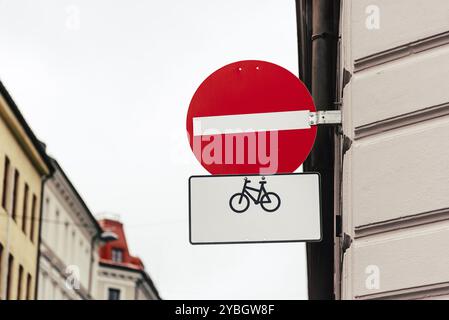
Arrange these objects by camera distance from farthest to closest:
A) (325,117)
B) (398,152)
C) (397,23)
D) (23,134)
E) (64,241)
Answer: (64,241), (23,134), (325,117), (397,23), (398,152)

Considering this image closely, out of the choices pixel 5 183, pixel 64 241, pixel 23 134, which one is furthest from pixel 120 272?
pixel 5 183

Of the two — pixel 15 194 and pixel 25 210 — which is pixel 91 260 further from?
pixel 15 194

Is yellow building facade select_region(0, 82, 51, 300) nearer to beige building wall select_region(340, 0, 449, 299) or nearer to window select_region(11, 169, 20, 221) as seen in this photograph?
window select_region(11, 169, 20, 221)

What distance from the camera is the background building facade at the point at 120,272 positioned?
80.2 meters

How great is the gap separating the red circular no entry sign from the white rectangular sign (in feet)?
0.41

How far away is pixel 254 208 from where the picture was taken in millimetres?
5809

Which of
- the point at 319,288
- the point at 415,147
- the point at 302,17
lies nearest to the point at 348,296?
the point at 415,147

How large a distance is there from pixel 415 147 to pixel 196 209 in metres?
1.06

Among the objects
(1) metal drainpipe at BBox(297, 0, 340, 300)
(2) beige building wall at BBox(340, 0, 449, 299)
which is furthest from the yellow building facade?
(2) beige building wall at BBox(340, 0, 449, 299)

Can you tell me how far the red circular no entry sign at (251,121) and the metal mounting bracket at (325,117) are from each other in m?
0.03

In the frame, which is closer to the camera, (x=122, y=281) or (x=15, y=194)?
(x=15, y=194)

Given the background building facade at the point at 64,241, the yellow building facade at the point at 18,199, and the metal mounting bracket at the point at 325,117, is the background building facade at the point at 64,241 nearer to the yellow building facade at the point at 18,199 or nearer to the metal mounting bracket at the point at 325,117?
the yellow building facade at the point at 18,199

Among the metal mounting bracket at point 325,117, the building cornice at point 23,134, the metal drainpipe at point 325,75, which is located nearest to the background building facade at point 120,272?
the building cornice at point 23,134

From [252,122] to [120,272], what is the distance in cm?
7580
